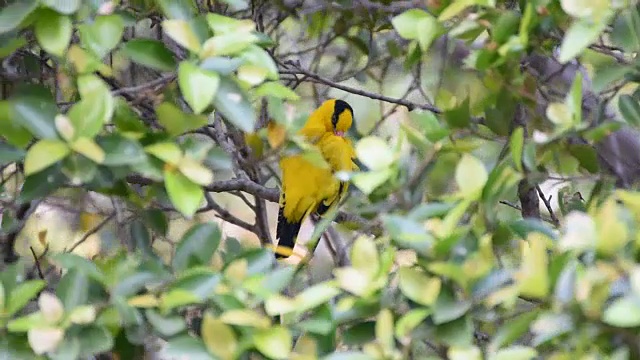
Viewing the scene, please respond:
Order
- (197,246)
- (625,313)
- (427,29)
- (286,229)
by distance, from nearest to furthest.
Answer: (625,313) < (197,246) < (427,29) < (286,229)

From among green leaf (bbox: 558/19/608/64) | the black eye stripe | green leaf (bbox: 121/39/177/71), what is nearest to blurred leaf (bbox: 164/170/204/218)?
green leaf (bbox: 121/39/177/71)

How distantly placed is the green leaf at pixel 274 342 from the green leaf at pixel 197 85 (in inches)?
14.0

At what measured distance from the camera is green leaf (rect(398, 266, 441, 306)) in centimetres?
130

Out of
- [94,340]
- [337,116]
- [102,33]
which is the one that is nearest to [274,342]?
[94,340]

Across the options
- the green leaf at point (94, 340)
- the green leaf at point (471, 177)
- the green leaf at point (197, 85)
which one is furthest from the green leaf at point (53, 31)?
the green leaf at point (471, 177)

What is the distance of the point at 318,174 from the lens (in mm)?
3730

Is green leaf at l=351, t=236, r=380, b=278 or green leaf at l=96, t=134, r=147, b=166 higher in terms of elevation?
green leaf at l=96, t=134, r=147, b=166

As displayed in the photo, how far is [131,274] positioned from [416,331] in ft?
1.62

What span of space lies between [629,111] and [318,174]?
210 cm

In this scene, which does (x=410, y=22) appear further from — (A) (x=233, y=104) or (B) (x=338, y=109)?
(B) (x=338, y=109)

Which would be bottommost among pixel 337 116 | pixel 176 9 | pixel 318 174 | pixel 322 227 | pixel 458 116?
pixel 318 174

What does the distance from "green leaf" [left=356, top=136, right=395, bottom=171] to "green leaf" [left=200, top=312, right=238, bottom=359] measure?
378 millimetres

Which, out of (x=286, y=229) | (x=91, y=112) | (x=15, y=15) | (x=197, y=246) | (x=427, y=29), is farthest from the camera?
(x=286, y=229)

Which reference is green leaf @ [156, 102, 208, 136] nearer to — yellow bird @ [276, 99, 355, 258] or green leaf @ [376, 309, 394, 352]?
green leaf @ [376, 309, 394, 352]
